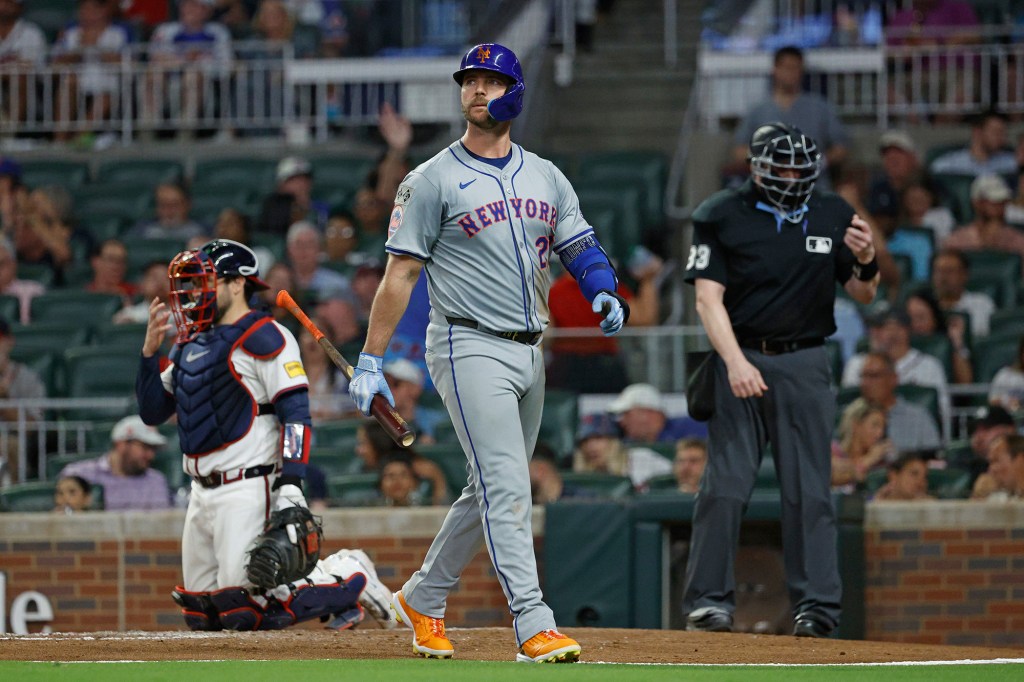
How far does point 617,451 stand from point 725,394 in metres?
2.73

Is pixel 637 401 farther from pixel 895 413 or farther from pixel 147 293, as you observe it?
pixel 147 293

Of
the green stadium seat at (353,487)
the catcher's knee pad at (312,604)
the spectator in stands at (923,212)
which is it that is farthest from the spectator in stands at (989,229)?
the catcher's knee pad at (312,604)

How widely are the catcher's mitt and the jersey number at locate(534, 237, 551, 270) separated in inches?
65.6

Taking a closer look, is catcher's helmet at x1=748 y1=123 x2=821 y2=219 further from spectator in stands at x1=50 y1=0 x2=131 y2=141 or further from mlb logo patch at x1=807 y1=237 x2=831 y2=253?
spectator in stands at x1=50 y1=0 x2=131 y2=141

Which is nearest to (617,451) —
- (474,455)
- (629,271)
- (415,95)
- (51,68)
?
(629,271)

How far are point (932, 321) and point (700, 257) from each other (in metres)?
4.12

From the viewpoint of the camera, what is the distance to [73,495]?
9.61m

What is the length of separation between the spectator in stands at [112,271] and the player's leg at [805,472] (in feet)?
21.5

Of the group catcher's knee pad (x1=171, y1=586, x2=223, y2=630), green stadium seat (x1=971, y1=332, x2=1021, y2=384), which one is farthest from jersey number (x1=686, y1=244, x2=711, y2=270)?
green stadium seat (x1=971, y1=332, x2=1021, y2=384)

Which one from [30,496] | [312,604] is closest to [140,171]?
[30,496]

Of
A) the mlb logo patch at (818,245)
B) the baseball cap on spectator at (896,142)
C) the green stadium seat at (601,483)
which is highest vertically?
the baseball cap on spectator at (896,142)

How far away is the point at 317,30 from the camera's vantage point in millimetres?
16469

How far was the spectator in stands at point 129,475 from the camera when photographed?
986 cm

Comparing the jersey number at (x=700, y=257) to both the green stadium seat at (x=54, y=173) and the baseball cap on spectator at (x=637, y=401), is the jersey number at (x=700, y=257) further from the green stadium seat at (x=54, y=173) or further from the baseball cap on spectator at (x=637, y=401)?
the green stadium seat at (x=54, y=173)
